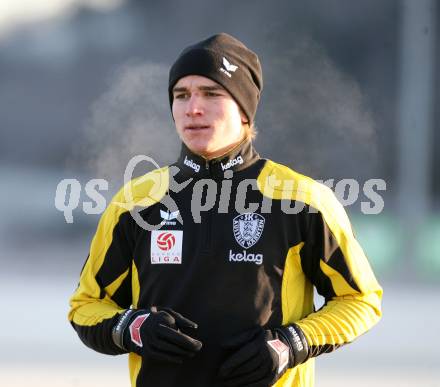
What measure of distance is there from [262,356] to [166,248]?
0.40 meters

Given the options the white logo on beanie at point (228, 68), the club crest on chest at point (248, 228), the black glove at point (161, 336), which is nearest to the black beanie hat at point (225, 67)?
the white logo on beanie at point (228, 68)

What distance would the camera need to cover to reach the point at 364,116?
15.4ft

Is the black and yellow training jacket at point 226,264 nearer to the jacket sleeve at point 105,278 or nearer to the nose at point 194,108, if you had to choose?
the jacket sleeve at point 105,278

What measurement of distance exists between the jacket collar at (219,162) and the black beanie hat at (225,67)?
0.37 ft

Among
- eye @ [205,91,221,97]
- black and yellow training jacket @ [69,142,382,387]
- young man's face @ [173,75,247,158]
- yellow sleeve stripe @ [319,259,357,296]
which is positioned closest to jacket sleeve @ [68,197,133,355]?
black and yellow training jacket @ [69,142,382,387]

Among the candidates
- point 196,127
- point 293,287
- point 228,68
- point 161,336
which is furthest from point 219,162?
point 161,336

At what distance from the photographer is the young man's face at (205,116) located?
8.93 ft

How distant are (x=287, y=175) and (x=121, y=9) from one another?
11.7 m

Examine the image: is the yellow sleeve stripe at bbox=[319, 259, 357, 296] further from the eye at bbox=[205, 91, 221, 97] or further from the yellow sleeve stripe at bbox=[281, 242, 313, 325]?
the eye at bbox=[205, 91, 221, 97]

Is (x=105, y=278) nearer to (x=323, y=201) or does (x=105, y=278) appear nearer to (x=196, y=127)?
(x=196, y=127)

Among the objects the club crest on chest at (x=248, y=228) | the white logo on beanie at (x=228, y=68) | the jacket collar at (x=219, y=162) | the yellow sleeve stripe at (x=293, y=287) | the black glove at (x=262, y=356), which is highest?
the white logo on beanie at (x=228, y=68)

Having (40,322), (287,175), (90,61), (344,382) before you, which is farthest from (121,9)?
(287,175)

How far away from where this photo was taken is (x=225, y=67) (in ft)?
9.18

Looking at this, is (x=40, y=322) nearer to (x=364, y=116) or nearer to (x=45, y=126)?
(x=364, y=116)
